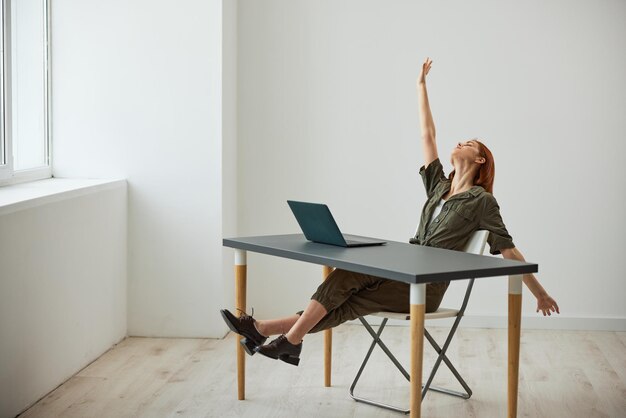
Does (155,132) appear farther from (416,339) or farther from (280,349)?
(416,339)

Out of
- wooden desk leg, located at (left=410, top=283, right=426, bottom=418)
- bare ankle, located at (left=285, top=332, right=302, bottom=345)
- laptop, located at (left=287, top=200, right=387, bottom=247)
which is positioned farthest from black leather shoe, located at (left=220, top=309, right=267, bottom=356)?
wooden desk leg, located at (left=410, top=283, right=426, bottom=418)

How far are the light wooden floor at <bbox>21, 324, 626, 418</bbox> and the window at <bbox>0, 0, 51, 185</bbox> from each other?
3.71 feet

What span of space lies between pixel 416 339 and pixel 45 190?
2158 mm

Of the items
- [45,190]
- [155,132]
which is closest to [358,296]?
[45,190]

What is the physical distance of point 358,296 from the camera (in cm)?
380

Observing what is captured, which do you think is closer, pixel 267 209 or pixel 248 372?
pixel 248 372

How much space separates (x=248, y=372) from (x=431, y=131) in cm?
149

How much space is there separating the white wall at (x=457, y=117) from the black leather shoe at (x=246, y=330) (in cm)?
199

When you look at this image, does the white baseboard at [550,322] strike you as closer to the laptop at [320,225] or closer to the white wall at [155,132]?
the white wall at [155,132]

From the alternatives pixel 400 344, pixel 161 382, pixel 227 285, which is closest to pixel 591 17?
pixel 400 344

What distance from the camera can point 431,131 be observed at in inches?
170

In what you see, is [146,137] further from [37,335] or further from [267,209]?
[37,335]

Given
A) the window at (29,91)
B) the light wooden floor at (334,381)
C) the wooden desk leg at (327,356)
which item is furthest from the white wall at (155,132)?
the wooden desk leg at (327,356)

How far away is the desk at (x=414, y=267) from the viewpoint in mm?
3129
